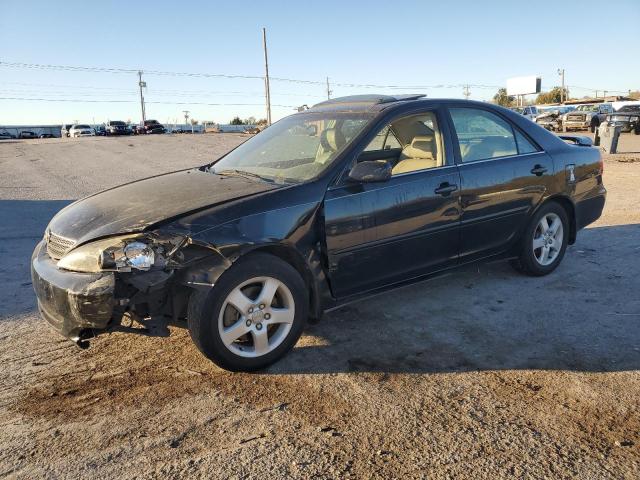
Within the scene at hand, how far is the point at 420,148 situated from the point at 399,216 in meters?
0.80

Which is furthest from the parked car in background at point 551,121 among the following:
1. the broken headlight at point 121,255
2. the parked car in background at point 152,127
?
the parked car in background at point 152,127

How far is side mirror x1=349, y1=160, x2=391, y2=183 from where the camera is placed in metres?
3.47

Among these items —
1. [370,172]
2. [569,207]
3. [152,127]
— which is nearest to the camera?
[370,172]

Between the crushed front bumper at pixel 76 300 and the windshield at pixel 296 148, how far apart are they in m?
1.36

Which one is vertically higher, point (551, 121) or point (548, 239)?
point (551, 121)

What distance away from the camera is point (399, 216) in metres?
3.77

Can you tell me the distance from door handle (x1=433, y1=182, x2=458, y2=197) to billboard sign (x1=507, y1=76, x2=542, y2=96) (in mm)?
71140

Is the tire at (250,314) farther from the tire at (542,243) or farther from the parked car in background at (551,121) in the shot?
the parked car in background at (551,121)

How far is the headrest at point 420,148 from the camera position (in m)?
4.19

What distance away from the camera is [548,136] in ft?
16.5

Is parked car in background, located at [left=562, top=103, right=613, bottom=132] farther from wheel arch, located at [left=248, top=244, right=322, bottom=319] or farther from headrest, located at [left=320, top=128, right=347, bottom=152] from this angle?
wheel arch, located at [left=248, top=244, right=322, bottom=319]

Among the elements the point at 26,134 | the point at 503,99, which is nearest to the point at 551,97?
the point at 503,99

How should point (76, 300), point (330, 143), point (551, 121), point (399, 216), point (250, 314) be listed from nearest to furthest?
point (76, 300)
point (250, 314)
point (399, 216)
point (330, 143)
point (551, 121)

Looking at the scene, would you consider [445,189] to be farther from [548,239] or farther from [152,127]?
[152,127]
